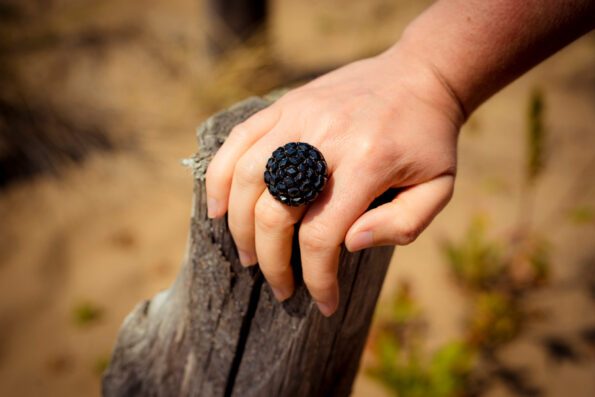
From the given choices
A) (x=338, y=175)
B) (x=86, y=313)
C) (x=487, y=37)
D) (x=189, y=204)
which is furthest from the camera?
(x=189, y=204)

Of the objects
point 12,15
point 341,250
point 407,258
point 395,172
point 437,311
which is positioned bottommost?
point 437,311

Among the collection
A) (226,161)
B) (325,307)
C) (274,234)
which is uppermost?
(226,161)

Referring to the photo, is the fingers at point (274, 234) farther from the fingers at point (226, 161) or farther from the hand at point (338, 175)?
the fingers at point (226, 161)

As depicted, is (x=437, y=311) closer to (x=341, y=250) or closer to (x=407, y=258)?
(x=407, y=258)

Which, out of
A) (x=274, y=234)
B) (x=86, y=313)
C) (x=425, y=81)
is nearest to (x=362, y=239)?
(x=274, y=234)

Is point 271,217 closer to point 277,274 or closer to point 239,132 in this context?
point 277,274

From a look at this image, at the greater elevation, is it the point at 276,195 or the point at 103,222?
the point at 103,222

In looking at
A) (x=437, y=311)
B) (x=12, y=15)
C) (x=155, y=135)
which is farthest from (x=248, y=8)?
(x=437, y=311)
